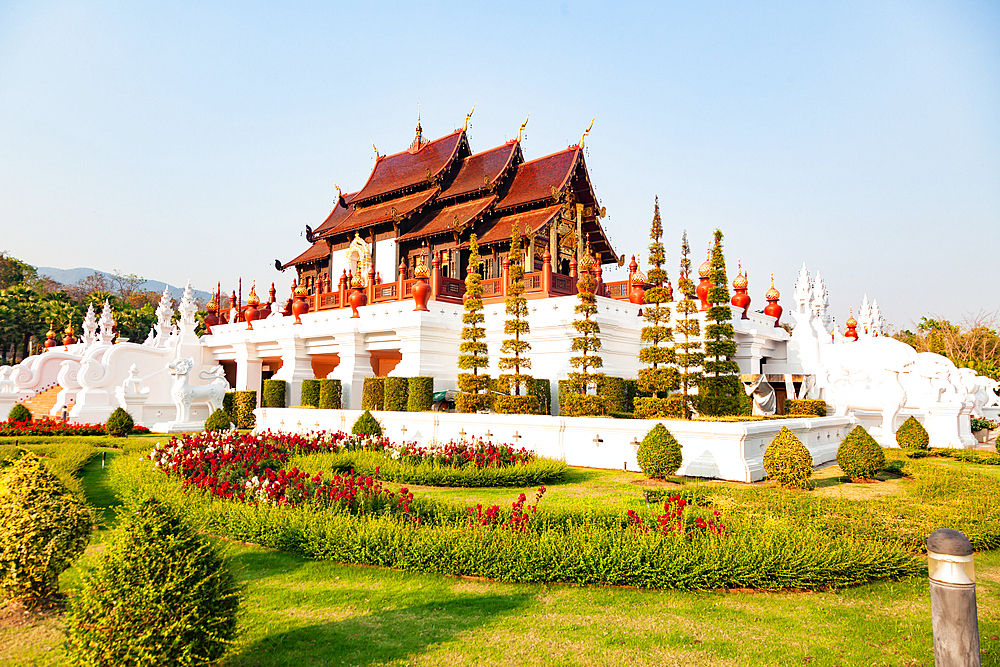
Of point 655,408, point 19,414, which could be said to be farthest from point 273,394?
point 655,408

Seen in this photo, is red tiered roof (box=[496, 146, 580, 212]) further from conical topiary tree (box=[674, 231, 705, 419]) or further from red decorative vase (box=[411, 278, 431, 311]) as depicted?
conical topiary tree (box=[674, 231, 705, 419])

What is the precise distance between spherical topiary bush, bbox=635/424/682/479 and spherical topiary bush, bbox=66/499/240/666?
784cm

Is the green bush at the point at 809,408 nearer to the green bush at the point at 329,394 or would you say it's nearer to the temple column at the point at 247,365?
the green bush at the point at 329,394

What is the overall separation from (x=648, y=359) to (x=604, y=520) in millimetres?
7361

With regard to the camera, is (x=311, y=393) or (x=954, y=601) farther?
(x=311, y=393)

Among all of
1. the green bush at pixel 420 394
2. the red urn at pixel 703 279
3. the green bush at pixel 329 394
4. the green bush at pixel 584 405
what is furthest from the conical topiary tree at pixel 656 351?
the green bush at pixel 329 394

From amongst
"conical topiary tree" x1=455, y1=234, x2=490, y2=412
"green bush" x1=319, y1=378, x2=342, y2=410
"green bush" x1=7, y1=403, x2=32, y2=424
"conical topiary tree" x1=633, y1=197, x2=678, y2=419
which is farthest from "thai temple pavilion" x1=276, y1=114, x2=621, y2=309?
"green bush" x1=7, y1=403, x2=32, y2=424

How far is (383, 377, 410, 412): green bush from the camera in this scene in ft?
53.3

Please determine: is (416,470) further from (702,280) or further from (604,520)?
(702,280)

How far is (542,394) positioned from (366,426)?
15.0 ft

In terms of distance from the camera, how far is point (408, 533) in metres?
6.13

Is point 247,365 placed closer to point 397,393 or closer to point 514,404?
point 397,393

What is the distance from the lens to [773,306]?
2003 centimetres

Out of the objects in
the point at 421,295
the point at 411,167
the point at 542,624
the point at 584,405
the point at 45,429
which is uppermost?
the point at 411,167
